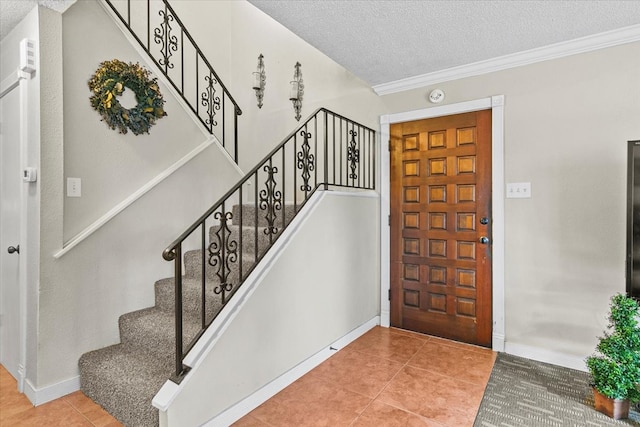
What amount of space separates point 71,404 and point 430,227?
3.09 metres

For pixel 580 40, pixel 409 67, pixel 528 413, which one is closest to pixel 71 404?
pixel 528 413

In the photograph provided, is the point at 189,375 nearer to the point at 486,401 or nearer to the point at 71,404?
the point at 71,404

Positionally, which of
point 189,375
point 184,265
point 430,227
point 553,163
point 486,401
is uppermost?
point 553,163

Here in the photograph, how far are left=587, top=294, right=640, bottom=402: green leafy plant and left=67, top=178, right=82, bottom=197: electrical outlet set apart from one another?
3595mm

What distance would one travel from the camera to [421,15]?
87.7 inches

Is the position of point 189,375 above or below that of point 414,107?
below

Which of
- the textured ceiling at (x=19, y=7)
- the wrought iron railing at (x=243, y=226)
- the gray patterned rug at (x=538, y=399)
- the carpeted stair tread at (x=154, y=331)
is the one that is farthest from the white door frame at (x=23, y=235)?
the gray patterned rug at (x=538, y=399)

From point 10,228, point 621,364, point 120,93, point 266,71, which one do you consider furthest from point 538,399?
point 266,71

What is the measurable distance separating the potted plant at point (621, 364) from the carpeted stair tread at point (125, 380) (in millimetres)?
2597

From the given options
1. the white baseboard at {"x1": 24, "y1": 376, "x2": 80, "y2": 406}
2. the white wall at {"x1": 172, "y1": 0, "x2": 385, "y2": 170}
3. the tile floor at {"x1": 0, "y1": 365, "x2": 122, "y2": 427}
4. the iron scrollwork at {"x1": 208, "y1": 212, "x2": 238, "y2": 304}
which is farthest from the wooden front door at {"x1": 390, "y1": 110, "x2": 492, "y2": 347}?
the white baseboard at {"x1": 24, "y1": 376, "x2": 80, "y2": 406}

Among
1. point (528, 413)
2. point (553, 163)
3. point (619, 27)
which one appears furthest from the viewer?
point (553, 163)

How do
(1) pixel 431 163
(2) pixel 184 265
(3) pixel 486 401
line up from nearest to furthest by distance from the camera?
(3) pixel 486 401, (2) pixel 184 265, (1) pixel 431 163

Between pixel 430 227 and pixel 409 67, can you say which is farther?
pixel 430 227

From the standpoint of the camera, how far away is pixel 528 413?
6.84 feet
